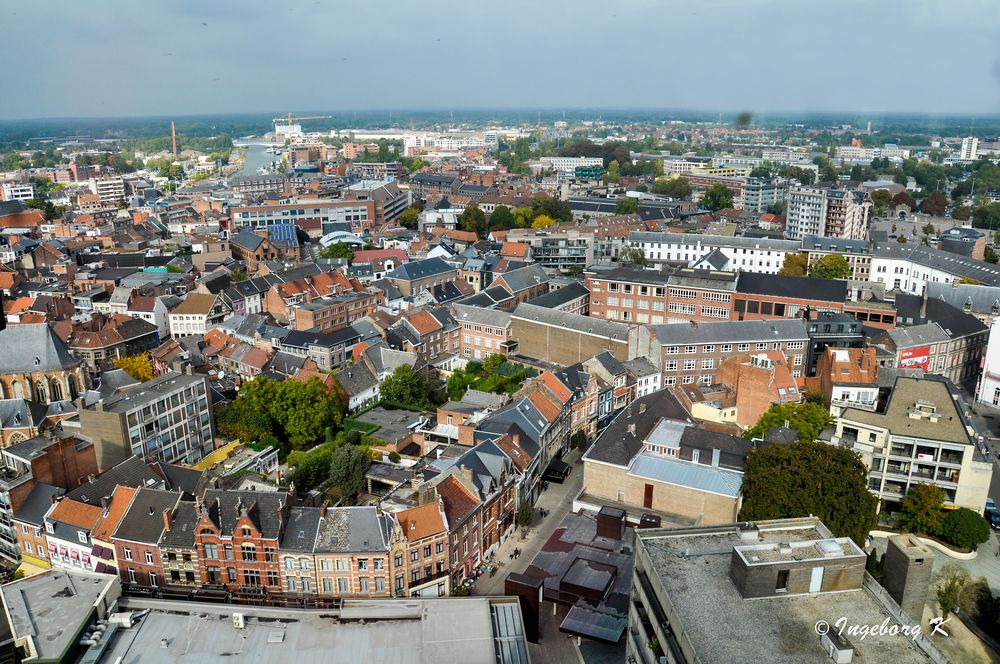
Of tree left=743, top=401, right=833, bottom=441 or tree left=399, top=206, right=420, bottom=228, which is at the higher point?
tree left=399, top=206, right=420, bottom=228

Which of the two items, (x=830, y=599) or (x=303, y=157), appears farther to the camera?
(x=303, y=157)

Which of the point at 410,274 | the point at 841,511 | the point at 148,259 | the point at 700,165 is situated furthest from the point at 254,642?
the point at 700,165

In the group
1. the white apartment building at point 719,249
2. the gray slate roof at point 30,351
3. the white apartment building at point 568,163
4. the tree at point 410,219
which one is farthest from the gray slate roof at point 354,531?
the white apartment building at point 568,163

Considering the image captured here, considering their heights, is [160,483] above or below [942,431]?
below

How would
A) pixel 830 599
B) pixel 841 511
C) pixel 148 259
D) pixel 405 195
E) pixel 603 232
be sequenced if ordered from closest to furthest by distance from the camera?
pixel 830 599, pixel 841 511, pixel 148 259, pixel 603 232, pixel 405 195

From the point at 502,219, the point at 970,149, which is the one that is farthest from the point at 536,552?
the point at 970,149

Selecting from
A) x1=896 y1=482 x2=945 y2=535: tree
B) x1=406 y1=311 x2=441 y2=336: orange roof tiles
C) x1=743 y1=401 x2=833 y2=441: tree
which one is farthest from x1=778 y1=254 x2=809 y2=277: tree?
x1=896 y1=482 x2=945 y2=535: tree

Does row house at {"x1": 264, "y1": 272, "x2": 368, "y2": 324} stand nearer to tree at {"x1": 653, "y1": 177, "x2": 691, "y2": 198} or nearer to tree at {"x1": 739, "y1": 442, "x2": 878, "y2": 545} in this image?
tree at {"x1": 739, "y1": 442, "x2": 878, "y2": 545}

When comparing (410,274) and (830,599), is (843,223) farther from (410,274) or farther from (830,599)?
(830,599)

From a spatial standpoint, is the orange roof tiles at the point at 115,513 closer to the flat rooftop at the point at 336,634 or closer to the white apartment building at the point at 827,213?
the flat rooftop at the point at 336,634
